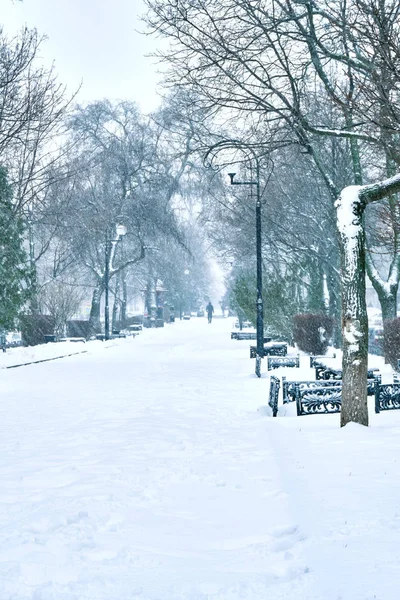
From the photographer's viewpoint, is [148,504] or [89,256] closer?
[148,504]

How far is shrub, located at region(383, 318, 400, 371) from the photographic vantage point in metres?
16.1

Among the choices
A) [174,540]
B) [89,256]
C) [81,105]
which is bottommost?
[174,540]

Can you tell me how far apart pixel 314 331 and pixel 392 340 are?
7115mm

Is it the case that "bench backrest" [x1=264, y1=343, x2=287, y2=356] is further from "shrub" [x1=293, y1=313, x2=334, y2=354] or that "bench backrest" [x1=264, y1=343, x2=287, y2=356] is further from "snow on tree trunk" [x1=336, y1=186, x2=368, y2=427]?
"snow on tree trunk" [x1=336, y1=186, x2=368, y2=427]

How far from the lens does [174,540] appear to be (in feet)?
16.3

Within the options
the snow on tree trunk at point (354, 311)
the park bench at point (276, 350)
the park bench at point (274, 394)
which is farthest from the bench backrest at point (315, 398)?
the park bench at point (276, 350)

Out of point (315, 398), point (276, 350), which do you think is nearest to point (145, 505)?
point (315, 398)

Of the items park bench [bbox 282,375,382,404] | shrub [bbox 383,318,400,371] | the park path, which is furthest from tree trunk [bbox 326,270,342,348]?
the park path

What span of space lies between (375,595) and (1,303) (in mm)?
21788

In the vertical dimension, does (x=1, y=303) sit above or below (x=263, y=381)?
above

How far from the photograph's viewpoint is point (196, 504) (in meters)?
5.87

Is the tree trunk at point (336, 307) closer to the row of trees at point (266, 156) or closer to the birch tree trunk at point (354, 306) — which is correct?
the row of trees at point (266, 156)

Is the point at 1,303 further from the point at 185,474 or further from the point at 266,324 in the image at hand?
the point at 185,474

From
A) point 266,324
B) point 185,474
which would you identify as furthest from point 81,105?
point 185,474
